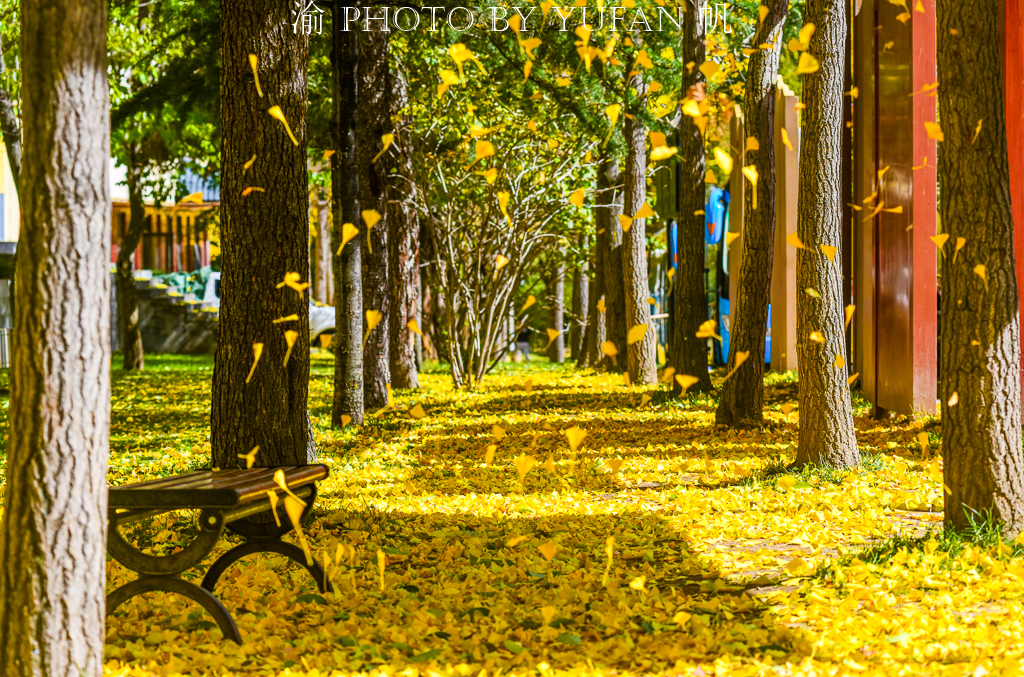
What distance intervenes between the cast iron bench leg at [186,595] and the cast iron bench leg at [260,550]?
51 cm

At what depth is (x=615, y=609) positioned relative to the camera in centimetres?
423

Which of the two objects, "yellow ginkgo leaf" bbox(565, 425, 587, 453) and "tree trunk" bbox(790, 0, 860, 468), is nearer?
"tree trunk" bbox(790, 0, 860, 468)

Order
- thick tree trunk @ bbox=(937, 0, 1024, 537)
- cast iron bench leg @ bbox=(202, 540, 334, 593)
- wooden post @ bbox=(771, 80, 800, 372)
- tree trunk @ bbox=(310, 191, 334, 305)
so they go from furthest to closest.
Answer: tree trunk @ bbox=(310, 191, 334, 305), wooden post @ bbox=(771, 80, 800, 372), thick tree trunk @ bbox=(937, 0, 1024, 537), cast iron bench leg @ bbox=(202, 540, 334, 593)

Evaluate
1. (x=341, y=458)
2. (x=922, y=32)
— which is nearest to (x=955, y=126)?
(x=922, y=32)

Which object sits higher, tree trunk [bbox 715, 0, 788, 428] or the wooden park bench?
tree trunk [bbox 715, 0, 788, 428]

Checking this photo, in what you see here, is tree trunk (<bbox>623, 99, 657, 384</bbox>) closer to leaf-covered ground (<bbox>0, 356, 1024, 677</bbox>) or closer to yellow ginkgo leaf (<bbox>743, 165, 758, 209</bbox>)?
yellow ginkgo leaf (<bbox>743, 165, 758, 209</bbox>)

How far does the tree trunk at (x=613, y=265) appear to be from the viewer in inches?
631

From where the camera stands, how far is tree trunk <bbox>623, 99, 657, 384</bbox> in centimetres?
1399

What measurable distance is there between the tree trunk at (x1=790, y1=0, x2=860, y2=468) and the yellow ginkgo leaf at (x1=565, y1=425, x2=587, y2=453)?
2459mm

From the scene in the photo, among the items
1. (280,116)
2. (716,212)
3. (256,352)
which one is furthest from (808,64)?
(716,212)

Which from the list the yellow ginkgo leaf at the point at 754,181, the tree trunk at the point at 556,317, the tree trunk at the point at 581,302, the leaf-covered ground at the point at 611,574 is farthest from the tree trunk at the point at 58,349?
the tree trunk at the point at 556,317

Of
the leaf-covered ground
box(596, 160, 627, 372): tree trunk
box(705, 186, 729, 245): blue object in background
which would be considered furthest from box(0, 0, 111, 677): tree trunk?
box(705, 186, 729, 245): blue object in background

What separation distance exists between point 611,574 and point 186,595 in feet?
6.36

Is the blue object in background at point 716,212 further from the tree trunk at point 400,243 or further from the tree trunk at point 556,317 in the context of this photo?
the tree trunk at point 400,243
